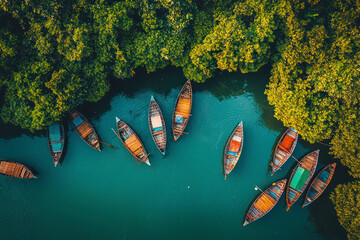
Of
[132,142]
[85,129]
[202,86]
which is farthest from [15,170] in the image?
[202,86]

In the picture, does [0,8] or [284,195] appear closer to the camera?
[0,8]

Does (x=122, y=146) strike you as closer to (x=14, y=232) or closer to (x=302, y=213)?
(x=14, y=232)

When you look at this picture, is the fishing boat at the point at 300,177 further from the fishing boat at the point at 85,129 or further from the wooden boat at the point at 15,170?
the wooden boat at the point at 15,170

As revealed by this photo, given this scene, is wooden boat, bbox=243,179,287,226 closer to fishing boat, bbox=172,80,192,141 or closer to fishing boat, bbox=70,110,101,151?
fishing boat, bbox=172,80,192,141

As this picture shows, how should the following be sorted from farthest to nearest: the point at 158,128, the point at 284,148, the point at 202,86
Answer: the point at 202,86, the point at 158,128, the point at 284,148

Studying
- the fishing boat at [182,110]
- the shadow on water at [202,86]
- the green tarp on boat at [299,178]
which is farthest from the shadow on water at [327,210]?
the fishing boat at [182,110]

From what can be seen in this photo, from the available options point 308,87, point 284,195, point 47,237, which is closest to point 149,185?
point 47,237

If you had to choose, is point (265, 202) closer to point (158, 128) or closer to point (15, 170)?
point (158, 128)
